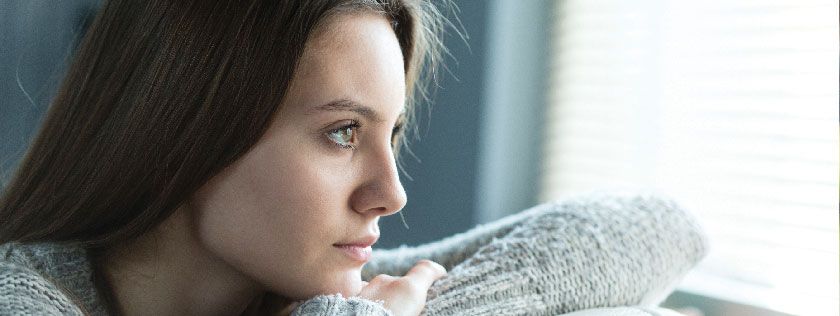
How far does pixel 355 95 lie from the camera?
0.96 m

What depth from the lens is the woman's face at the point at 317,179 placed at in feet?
3.13

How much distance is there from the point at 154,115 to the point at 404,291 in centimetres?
35

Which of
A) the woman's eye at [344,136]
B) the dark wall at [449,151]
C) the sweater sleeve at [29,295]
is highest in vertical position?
the woman's eye at [344,136]

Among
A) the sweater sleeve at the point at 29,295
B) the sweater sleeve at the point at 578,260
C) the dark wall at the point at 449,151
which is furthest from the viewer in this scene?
the dark wall at the point at 449,151

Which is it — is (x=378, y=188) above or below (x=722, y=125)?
above

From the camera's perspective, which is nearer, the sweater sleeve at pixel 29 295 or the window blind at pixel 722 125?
the sweater sleeve at pixel 29 295

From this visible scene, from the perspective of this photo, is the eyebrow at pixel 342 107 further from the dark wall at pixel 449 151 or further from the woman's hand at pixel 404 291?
the dark wall at pixel 449 151

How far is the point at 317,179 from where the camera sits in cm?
96

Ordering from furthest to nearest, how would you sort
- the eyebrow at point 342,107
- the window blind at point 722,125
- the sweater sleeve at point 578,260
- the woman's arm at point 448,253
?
the window blind at point 722,125 < the woman's arm at point 448,253 < the sweater sleeve at point 578,260 < the eyebrow at point 342,107

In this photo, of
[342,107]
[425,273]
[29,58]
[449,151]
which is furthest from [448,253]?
[449,151]

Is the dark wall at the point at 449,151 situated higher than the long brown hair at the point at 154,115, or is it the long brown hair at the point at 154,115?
the long brown hair at the point at 154,115

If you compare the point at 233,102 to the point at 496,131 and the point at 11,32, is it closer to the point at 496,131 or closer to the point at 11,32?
the point at 11,32

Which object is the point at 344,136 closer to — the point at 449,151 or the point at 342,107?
the point at 342,107

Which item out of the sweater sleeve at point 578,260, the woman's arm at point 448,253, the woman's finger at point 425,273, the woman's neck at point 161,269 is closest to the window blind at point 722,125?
the sweater sleeve at point 578,260
